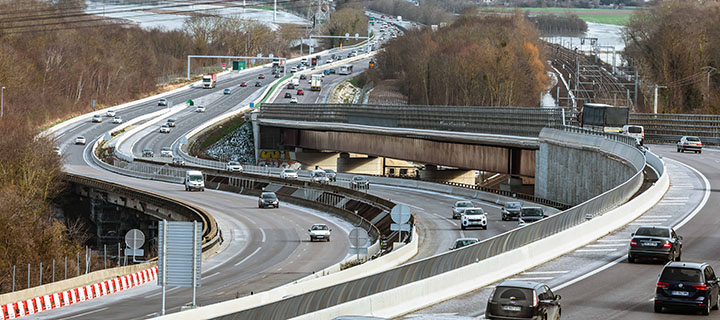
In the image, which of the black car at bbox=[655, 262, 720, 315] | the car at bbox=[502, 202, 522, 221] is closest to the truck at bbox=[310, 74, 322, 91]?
the car at bbox=[502, 202, 522, 221]

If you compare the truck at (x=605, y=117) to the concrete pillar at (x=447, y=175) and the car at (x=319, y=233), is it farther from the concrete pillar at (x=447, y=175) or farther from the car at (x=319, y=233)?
the concrete pillar at (x=447, y=175)

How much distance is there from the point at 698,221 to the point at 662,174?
9.88 m

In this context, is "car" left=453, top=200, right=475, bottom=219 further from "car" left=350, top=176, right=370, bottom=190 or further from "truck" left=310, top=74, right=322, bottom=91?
"truck" left=310, top=74, right=322, bottom=91

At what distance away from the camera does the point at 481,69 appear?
148 metres

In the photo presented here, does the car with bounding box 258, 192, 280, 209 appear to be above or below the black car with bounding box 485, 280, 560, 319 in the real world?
below

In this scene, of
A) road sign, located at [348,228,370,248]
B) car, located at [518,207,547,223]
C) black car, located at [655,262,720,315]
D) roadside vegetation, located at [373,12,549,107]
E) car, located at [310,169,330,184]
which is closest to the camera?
black car, located at [655,262,720,315]

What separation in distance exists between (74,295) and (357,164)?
81929 millimetres

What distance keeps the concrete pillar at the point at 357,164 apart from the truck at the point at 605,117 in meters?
45.1

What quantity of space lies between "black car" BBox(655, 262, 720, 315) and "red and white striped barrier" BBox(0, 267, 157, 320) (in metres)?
21.6

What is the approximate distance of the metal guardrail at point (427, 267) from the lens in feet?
67.9

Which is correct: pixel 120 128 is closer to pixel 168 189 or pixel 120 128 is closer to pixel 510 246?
pixel 168 189

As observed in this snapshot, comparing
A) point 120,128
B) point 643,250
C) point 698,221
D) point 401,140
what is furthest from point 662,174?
point 120,128

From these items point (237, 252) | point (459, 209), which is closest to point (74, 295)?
point (237, 252)

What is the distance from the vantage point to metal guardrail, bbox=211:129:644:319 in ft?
67.9
